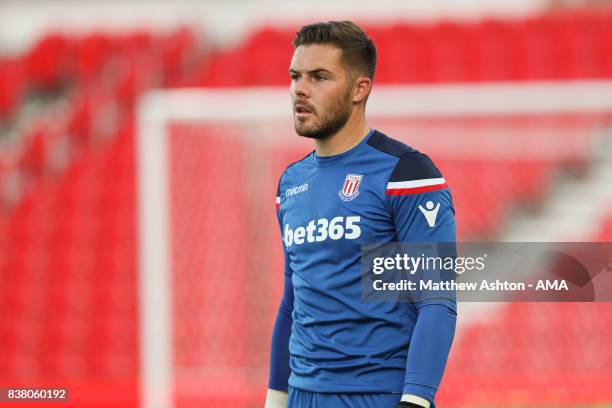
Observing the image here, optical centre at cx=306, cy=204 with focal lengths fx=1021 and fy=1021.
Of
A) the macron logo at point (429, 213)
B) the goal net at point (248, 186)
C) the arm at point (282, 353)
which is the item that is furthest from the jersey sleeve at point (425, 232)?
the goal net at point (248, 186)

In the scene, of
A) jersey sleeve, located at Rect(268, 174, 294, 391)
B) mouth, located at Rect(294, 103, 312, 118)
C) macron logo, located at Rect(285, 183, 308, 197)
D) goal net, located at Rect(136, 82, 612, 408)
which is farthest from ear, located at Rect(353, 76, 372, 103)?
goal net, located at Rect(136, 82, 612, 408)

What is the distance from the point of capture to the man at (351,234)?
2.18 metres

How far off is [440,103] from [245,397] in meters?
1.64

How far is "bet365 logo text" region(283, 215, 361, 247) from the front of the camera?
2.24 m

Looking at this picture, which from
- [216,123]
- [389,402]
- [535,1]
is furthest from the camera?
[535,1]

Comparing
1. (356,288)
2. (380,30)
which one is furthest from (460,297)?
(380,30)

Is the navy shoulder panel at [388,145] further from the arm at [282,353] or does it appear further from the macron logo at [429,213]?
the arm at [282,353]

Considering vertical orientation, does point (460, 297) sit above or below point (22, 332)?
below

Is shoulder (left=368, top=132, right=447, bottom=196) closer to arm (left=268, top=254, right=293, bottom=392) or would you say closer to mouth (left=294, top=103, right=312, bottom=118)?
mouth (left=294, top=103, right=312, bottom=118)

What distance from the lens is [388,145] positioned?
230 centimetres

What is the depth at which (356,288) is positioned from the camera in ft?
7.36

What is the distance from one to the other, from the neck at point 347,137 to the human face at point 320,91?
0.09ft

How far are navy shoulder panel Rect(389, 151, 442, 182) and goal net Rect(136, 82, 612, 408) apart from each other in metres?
2.47

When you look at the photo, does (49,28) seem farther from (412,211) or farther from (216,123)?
(412,211)
